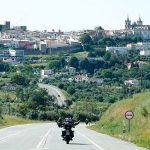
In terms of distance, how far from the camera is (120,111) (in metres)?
62.1

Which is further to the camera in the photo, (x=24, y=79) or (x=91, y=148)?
(x=24, y=79)

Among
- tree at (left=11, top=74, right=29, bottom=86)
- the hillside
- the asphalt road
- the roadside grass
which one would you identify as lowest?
the roadside grass

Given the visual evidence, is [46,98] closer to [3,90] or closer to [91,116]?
[3,90]

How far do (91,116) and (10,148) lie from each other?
87426 mm

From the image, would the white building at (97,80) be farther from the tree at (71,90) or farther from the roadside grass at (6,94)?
the roadside grass at (6,94)

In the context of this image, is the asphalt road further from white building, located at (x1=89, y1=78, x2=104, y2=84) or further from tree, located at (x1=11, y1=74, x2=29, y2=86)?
white building, located at (x1=89, y1=78, x2=104, y2=84)

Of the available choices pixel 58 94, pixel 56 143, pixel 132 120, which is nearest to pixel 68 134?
pixel 56 143

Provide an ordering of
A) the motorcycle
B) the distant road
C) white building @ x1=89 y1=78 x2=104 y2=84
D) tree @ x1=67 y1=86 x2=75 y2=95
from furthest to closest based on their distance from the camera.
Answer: white building @ x1=89 y1=78 x2=104 y2=84, tree @ x1=67 y1=86 x2=75 y2=95, the distant road, the motorcycle

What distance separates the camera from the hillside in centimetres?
4413

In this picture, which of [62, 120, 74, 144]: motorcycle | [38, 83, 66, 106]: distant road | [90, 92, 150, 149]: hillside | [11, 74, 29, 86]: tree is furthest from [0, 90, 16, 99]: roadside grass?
[62, 120, 74, 144]: motorcycle

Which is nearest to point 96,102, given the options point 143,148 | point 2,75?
point 2,75

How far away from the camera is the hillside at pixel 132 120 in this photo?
44134 millimetres

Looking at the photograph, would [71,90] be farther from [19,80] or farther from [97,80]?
[97,80]

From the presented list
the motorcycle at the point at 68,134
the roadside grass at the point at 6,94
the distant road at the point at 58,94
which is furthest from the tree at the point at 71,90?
the motorcycle at the point at 68,134
